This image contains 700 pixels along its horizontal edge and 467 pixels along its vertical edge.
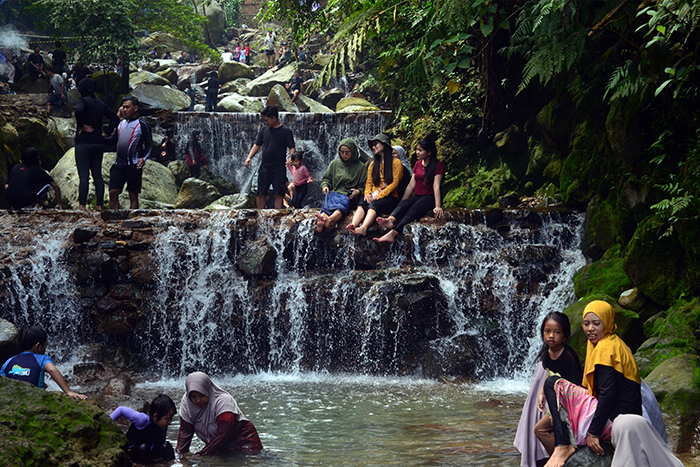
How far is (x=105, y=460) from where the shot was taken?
450 centimetres

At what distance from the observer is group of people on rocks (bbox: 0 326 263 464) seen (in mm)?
4996

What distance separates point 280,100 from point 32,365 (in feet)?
64.0

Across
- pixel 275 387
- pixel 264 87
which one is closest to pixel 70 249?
pixel 275 387

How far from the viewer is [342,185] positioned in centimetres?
1069

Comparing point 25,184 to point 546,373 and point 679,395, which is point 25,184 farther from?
point 679,395

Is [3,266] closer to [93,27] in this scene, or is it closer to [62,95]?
[62,95]

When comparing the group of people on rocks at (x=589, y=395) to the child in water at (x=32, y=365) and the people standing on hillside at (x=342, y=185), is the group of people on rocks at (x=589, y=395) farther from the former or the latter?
the people standing on hillside at (x=342, y=185)

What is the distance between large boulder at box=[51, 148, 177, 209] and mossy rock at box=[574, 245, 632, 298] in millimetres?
11001

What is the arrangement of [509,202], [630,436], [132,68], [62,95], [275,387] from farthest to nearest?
[132,68]
[62,95]
[509,202]
[275,387]
[630,436]

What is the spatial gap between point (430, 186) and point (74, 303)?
6.45 metres

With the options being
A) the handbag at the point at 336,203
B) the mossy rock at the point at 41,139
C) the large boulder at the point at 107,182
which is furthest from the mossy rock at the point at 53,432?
the mossy rock at the point at 41,139

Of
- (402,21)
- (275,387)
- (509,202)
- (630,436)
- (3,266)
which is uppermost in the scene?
(402,21)

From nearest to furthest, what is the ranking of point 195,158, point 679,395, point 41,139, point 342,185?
point 679,395 < point 342,185 < point 41,139 < point 195,158

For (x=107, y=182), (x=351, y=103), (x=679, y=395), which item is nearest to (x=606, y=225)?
(x=679, y=395)
